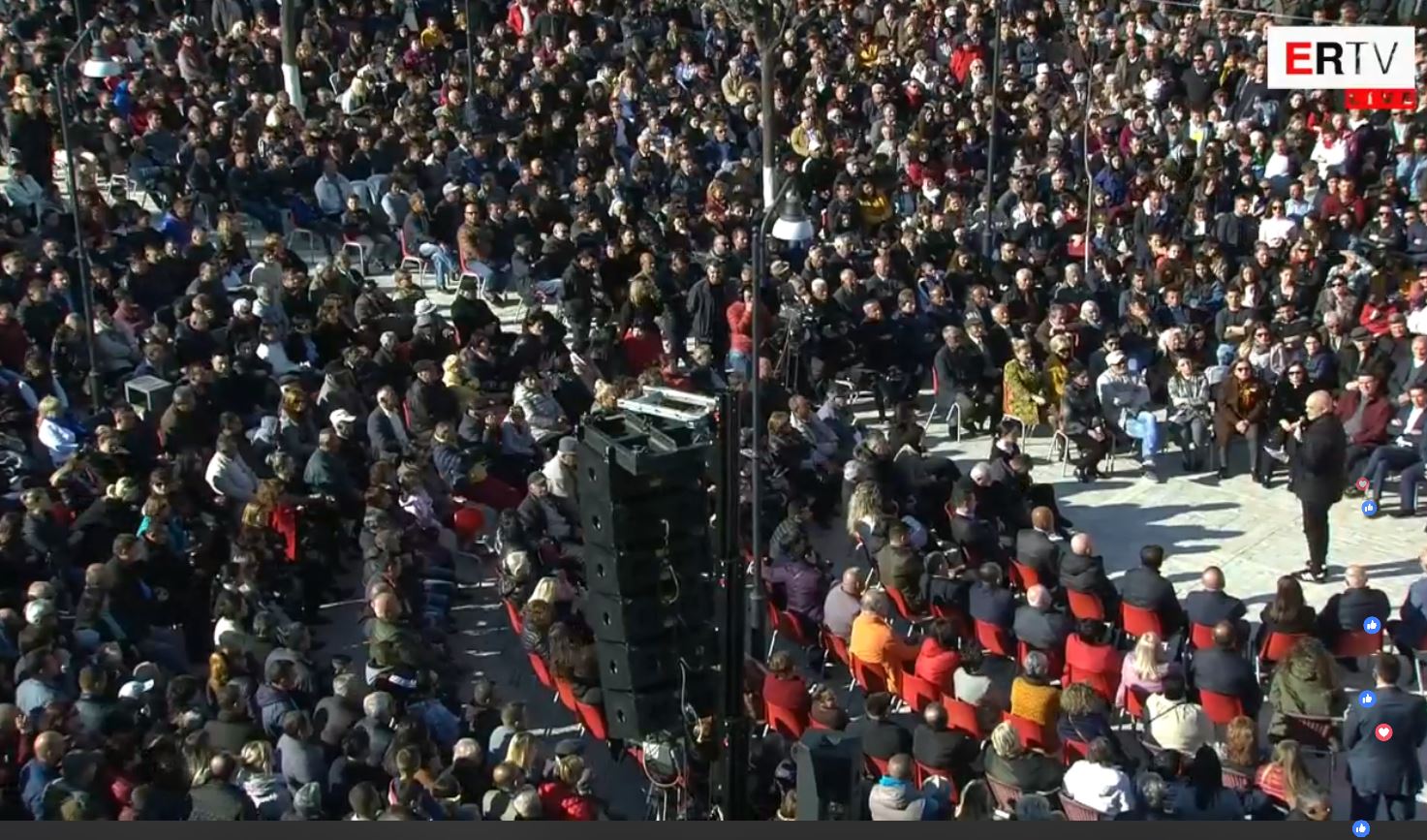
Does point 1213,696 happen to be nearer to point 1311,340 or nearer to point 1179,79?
point 1311,340

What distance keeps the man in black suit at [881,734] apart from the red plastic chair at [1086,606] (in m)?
2.22

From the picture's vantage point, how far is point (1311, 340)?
52.3 ft

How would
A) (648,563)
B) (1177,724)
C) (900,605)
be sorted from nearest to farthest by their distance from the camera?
(648,563), (1177,724), (900,605)

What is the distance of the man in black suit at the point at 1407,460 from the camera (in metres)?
14.9

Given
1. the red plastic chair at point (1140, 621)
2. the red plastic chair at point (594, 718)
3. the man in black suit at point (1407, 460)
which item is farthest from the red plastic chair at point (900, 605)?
the man in black suit at point (1407, 460)

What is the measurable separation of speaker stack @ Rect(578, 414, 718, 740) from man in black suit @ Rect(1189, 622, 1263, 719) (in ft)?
10.9

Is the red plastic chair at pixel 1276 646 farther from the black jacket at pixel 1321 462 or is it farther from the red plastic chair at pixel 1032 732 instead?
the black jacket at pixel 1321 462

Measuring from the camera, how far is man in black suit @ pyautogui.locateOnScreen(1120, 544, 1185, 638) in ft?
39.9

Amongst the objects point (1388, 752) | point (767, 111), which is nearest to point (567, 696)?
point (1388, 752)

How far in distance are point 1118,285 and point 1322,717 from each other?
7.80m

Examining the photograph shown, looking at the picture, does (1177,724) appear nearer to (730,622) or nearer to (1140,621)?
(1140,621)

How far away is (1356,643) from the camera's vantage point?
39.4 ft

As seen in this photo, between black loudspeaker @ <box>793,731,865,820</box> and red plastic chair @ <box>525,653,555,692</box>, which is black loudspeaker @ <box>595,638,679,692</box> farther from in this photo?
red plastic chair @ <box>525,653,555,692</box>

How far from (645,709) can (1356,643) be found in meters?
5.10
